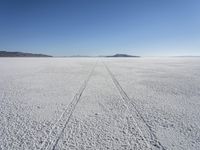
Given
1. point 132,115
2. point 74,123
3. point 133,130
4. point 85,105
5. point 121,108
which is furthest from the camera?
point 85,105

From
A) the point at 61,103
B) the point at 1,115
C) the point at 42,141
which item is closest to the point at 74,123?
the point at 42,141

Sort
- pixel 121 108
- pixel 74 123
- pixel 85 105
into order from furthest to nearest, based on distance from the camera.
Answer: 1. pixel 85 105
2. pixel 121 108
3. pixel 74 123

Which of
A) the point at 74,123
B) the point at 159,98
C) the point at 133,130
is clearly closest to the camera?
the point at 133,130

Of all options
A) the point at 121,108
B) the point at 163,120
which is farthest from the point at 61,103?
the point at 163,120

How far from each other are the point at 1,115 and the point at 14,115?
0.79ft

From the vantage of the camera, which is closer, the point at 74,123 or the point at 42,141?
the point at 42,141

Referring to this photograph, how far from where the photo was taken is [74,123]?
2613 millimetres

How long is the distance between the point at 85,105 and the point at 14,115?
1473 millimetres

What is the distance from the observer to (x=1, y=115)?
2.93 m

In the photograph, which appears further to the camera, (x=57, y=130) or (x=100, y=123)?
(x=100, y=123)

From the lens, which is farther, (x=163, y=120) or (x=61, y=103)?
(x=61, y=103)

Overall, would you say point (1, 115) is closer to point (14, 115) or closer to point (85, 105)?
point (14, 115)

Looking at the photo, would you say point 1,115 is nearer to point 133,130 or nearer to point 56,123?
point 56,123

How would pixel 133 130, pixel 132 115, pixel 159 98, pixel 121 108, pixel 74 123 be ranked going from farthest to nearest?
pixel 159 98, pixel 121 108, pixel 132 115, pixel 74 123, pixel 133 130
